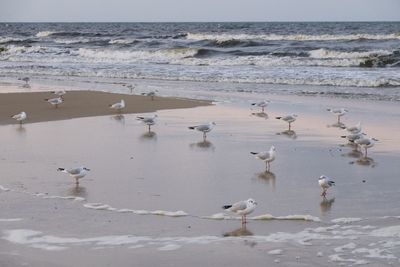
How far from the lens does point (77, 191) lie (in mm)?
8750

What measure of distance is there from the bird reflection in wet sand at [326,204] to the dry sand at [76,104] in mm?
8324

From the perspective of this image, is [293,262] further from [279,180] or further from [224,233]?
[279,180]

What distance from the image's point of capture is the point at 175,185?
354 inches

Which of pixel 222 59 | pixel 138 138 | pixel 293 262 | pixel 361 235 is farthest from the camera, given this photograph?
pixel 222 59

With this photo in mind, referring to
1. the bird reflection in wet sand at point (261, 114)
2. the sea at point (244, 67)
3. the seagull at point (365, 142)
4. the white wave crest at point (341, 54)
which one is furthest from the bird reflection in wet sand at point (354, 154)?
the white wave crest at point (341, 54)

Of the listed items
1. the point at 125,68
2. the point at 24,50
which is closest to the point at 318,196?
the point at 125,68

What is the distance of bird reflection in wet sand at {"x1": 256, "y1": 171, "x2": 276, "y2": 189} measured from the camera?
9.39 meters

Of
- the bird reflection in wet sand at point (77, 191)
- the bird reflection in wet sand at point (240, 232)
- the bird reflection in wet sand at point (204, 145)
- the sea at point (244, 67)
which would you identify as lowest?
the bird reflection in wet sand at point (240, 232)

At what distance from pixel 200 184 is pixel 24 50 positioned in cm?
4193

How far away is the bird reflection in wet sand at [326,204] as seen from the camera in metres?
7.97

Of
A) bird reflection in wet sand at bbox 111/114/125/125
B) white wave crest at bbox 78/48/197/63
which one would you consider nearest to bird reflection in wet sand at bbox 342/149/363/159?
bird reflection in wet sand at bbox 111/114/125/125

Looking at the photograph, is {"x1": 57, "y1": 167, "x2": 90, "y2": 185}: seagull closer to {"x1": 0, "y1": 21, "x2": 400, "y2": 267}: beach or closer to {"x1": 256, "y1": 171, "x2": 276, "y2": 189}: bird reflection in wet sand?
{"x1": 0, "y1": 21, "x2": 400, "y2": 267}: beach

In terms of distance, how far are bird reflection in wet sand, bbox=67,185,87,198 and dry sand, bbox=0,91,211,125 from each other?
636 centimetres

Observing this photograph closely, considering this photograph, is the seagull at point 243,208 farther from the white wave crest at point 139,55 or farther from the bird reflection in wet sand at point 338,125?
the white wave crest at point 139,55
